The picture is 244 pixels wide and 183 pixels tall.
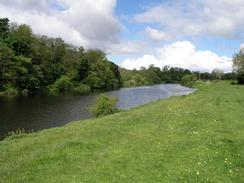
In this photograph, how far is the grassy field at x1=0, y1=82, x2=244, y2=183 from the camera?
549 inches

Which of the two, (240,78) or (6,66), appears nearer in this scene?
(240,78)

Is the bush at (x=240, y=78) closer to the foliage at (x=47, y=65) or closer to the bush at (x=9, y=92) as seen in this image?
the foliage at (x=47, y=65)

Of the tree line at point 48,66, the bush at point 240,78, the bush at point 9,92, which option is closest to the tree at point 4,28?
the tree line at point 48,66

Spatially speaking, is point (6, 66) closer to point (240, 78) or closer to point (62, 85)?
point (62, 85)

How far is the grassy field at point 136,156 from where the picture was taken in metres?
13.9

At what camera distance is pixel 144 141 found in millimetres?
19750

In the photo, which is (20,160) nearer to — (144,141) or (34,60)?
(144,141)

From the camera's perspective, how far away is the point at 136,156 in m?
16.5

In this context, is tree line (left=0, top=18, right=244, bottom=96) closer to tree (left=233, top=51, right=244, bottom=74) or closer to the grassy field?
tree (left=233, top=51, right=244, bottom=74)

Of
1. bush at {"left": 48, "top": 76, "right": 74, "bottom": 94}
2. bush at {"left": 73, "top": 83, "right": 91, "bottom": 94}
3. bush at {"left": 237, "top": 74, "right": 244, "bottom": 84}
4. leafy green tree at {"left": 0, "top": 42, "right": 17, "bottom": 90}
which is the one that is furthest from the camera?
bush at {"left": 73, "top": 83, "right": 91, "bottom": 94}

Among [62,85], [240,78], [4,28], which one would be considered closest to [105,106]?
[240,78]

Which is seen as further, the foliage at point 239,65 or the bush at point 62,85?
the bush at point 62,85

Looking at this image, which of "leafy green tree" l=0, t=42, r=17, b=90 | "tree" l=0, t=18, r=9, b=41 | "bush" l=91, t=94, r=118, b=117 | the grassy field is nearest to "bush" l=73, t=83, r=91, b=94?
"leafy green tree" l=0, t=42, r=17, b=90

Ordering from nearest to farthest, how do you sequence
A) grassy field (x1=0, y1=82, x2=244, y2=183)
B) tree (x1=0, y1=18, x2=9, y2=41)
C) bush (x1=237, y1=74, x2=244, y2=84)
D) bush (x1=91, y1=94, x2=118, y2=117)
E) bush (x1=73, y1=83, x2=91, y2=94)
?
grassy field (x1=0, y1=82, x2=244, y2=183), bush (x1=91, y1=94, x2=118, y2=117), bush (x1=237, y1=74, x2=244, y2=84), tree (x1=0, y1=18, x2=9, y2=41), bush (x1=73, y1=83, x2=91, y2=94)
